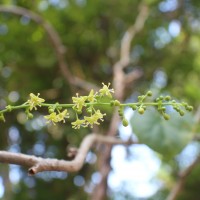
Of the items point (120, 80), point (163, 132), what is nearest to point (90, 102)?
point (163, 132)

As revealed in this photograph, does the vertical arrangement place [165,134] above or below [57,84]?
below

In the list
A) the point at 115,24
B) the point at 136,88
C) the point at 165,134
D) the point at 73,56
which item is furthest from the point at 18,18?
the point at 165,134

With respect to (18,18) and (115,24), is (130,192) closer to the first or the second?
(115,24)

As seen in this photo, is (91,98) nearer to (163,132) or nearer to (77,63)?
(163,132)

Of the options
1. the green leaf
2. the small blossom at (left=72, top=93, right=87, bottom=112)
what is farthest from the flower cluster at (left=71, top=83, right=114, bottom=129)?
the green leaf

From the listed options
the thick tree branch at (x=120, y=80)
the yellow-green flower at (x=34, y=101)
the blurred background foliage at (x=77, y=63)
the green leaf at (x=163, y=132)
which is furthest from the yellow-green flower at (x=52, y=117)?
the blurred background foliage at (x=77, y=63)

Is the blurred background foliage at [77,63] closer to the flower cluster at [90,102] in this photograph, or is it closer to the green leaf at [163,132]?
the green leaf at [163,132]

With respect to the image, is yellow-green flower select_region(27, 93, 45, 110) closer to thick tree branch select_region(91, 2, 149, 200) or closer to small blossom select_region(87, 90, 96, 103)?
small blossom select_region(87, 90, 96, 103)

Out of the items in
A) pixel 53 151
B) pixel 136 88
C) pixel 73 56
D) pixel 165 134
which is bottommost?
pixel 165 134

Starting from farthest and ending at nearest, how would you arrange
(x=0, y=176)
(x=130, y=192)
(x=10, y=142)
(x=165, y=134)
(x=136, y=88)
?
(x=130, y=192), (x=136, y=88), (x=10, y=142), (x=0, y=176), (x=165, y=134)
